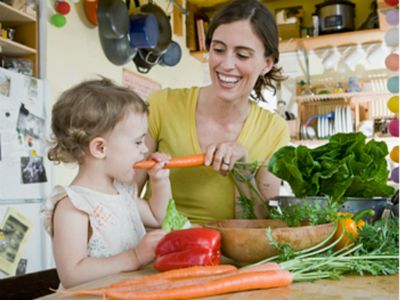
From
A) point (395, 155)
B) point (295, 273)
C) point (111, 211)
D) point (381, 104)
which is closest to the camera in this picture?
point (295, 273)

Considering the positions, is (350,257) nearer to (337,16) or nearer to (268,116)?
(268,116)

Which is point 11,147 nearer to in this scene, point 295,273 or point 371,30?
point 295,273

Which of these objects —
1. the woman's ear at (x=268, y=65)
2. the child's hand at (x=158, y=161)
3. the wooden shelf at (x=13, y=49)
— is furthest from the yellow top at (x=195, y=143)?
the wooden shelf at (x=13, y=49)

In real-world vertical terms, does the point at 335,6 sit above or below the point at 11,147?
above

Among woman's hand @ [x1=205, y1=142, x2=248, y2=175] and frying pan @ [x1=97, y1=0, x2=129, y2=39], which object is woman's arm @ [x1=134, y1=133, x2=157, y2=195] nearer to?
woman's hand @ [x1=205, y1=142, x2=248, y2=175]

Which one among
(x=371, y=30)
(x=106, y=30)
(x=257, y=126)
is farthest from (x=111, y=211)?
(x=371, y=30)

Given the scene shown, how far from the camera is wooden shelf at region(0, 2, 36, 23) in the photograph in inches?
119

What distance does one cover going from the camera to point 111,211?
130 cm

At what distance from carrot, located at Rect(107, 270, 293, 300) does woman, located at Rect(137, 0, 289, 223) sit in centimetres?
73

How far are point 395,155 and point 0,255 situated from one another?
7.30 feet

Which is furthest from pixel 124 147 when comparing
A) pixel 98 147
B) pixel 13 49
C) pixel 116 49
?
pixel 116 49

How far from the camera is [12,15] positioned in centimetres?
315

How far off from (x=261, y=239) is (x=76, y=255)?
423mm

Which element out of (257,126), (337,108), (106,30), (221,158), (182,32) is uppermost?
(182,32)
